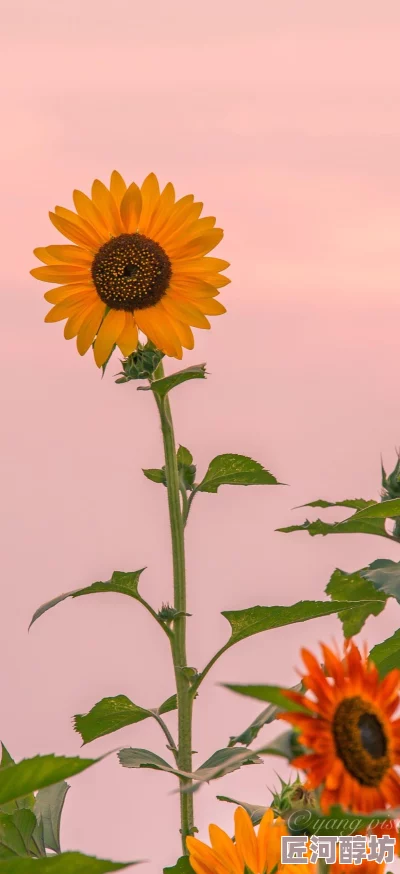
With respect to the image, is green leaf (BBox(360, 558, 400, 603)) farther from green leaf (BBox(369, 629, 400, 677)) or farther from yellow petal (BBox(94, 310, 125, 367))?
yellow petal (BBox(94, 310, 125, 367))

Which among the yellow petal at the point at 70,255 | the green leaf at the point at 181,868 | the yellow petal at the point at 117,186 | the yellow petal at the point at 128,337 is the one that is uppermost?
the yellow petal at the point at 117,186

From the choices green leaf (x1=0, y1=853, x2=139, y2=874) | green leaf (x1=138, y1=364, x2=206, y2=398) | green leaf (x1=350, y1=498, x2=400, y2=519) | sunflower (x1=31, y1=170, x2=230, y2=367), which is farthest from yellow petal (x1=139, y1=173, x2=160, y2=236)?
green leaf (x1=0, y1=853, x2=139, y2=874)

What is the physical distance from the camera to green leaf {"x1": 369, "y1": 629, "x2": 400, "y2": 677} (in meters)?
0.67

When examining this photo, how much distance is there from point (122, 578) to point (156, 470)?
7 cm

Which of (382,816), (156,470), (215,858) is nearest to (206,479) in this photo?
(156,470)

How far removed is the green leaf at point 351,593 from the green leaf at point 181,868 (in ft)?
0.85

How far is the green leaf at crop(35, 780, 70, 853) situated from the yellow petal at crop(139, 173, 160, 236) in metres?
0.34

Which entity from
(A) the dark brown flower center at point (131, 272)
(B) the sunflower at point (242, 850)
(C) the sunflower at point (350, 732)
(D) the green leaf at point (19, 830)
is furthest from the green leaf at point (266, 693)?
(A) the dark brown flower center at point (131, 272)

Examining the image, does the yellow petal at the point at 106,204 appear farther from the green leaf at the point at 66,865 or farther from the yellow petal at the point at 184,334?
the green leaf at the point at 66,865

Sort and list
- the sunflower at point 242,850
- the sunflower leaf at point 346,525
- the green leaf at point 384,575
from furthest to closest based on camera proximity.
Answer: the sunflower leaf at point 346,525 < the green leaf at point 384,575 < the sunflower at point 242,850

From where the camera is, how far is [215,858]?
0.47 m

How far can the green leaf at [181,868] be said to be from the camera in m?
0.50

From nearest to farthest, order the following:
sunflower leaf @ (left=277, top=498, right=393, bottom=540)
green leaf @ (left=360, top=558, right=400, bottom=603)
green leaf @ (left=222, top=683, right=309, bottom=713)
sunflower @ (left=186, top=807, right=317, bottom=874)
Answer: green leaf @ (left=222, top=683, right=309, bottom=713), sunflower @ (left=186, top=807, right=317, bottom=874), green leaf @ (left=360, top=558, right=400, bottom=603), sunflower leaf @ (left=277, top=498, right=393, bottom=540)

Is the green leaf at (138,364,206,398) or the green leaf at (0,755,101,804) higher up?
the green leaf at (138,364,206,398)
